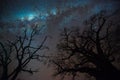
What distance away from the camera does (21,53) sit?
721 cm

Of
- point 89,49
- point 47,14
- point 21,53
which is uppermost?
point 47,14

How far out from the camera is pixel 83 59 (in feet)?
20.4

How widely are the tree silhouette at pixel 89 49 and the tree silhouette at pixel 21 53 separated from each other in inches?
34.8

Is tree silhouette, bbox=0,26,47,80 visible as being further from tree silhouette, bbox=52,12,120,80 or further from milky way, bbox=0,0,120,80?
tree silhouette, bbox=52,12,120,80

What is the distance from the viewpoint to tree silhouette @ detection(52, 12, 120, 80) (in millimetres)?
5922

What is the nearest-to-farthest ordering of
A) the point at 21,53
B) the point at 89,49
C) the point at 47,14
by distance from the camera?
the point at 89,49 < the point at 47,14 < the point at 21,53

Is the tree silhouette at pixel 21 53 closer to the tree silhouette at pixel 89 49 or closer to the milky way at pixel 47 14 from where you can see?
the milky way at pixel 47 14

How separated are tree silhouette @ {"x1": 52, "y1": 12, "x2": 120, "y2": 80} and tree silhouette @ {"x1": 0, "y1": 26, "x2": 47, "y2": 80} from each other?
88 cm

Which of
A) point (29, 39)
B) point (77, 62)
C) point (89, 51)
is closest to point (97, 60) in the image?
point (89, 51)

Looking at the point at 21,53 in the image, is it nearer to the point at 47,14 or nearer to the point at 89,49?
the point at 47,14

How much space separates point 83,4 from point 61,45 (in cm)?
147

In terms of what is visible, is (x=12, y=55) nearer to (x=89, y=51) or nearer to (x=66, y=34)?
(x=66, y=34)

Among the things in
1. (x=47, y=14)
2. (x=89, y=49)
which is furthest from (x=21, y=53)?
(x=89, y=49)

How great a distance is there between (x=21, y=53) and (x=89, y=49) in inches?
96.2
